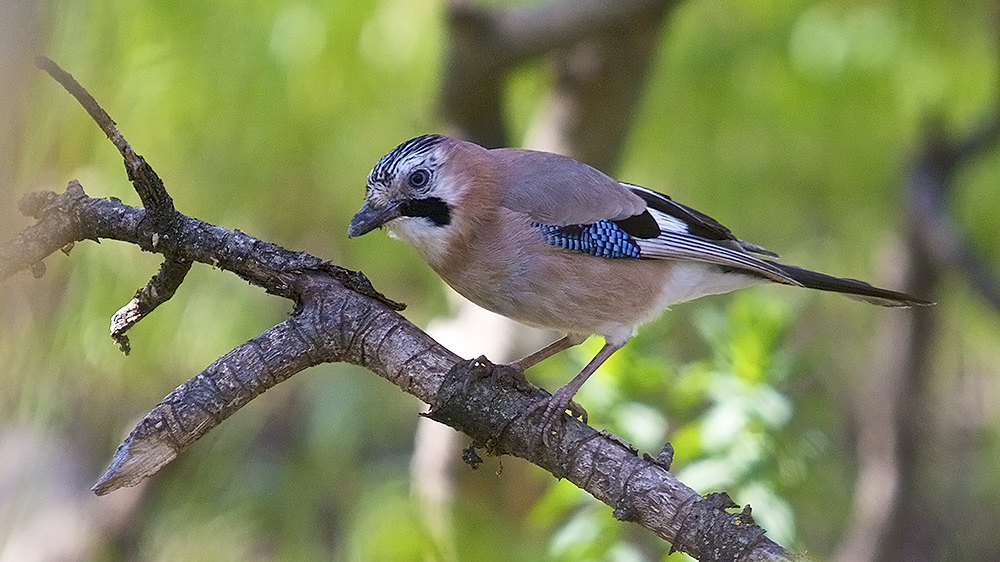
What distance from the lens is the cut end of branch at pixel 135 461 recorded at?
148cm

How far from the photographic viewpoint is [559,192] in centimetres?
241

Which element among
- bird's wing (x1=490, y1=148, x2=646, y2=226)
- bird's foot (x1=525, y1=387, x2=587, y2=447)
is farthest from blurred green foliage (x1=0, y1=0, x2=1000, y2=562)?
bird's foot (x1=525, y1=387, x2=587, y2=447)

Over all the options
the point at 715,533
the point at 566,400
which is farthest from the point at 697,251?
the point at 715,533

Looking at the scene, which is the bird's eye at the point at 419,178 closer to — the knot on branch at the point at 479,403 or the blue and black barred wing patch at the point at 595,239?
the blue and black barred wing patch at the point at 595,239

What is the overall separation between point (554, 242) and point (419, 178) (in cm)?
36

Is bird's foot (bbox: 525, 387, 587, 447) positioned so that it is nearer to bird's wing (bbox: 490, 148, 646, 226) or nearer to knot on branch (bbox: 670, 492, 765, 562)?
knot on branch (bbox: 670, 492, 765, 562)

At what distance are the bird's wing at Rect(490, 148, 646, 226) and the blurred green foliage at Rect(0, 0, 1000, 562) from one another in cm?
43

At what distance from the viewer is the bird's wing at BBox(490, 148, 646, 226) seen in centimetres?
236

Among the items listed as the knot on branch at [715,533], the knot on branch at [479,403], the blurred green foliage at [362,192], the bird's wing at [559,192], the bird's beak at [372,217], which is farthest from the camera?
the blurred green foliage at [362,192]

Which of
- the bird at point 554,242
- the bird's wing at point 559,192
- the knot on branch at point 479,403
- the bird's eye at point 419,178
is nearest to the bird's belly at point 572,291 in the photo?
the bird at point 554,242

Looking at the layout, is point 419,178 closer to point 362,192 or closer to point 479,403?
point 479,403

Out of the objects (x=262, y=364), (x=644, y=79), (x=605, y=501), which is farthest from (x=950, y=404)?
(x=262, y=364)

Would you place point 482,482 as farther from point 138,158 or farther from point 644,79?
point 138,158

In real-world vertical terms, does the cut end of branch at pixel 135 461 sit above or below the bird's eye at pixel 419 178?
below
